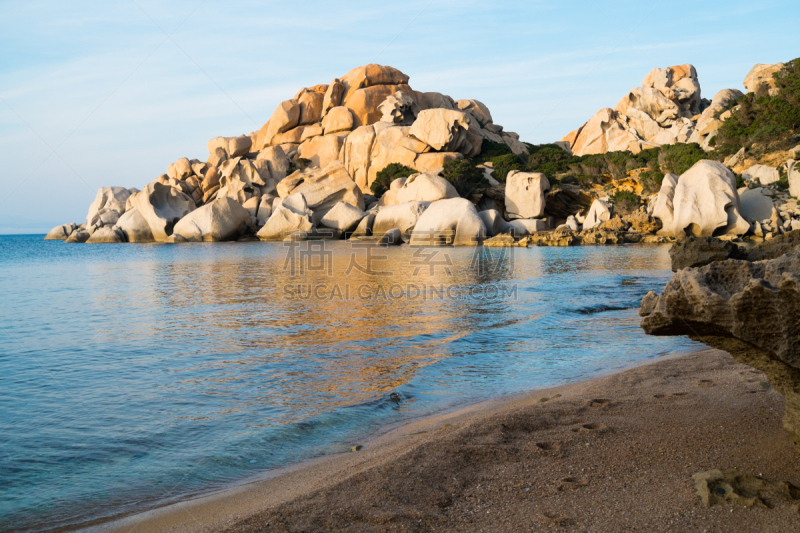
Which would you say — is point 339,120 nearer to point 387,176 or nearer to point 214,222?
point 387,176

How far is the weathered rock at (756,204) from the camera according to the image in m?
27.7

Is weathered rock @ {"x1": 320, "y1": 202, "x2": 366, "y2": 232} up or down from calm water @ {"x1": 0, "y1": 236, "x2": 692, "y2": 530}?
up

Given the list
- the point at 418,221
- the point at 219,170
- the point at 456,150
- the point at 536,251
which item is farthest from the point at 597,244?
the point at 219,170

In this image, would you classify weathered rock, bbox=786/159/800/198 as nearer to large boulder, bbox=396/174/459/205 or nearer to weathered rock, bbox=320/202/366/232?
large boulder, bbox=396/174/459/205

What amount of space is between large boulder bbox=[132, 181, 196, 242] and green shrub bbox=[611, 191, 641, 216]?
32.2m

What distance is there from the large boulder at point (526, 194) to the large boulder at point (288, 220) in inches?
536

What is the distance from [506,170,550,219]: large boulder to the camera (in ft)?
121

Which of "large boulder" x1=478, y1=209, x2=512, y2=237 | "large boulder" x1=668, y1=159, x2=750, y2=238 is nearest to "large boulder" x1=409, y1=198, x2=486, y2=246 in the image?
"large boulder" x1=478, y1=209, x2=512, y2=237

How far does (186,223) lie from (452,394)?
129 ft

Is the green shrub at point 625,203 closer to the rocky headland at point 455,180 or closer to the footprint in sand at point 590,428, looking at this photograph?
the rocky headland at point 455,180

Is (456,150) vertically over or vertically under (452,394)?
over

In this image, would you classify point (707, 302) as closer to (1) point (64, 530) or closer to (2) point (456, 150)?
(1) point (64, 530)

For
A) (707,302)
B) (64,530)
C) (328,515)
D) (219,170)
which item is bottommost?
(64,530)

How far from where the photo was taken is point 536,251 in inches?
1039
